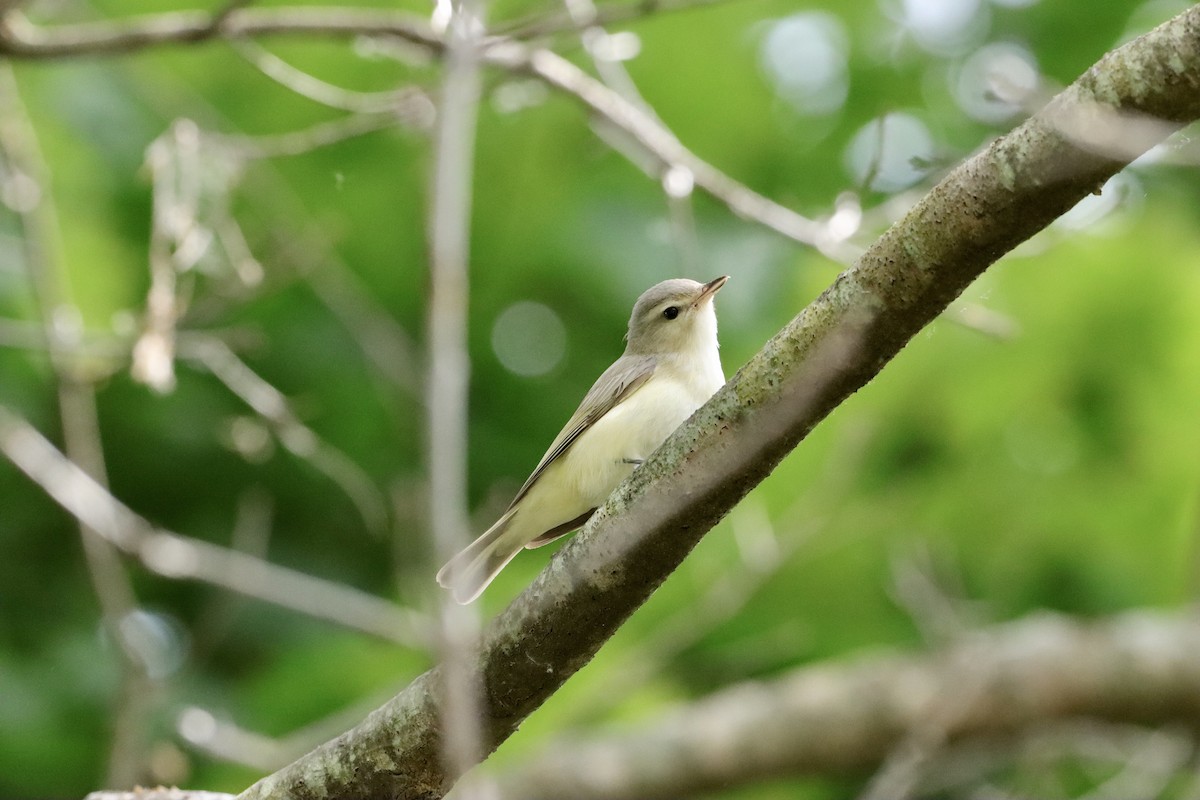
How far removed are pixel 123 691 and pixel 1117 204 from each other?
404cm

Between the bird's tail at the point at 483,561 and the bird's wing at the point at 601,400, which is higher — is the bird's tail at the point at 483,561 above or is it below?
below

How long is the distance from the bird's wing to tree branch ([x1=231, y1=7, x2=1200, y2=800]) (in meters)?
1.62

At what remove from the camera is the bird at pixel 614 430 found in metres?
4.44

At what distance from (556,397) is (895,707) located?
8.35ft

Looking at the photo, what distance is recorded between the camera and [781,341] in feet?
8.24

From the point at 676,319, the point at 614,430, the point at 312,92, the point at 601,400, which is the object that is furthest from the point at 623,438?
the point at 312,92

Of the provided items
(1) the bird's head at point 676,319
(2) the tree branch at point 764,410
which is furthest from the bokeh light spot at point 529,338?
(2) the tree branch at point 764,410

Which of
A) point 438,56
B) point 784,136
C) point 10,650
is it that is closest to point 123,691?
point 10,650

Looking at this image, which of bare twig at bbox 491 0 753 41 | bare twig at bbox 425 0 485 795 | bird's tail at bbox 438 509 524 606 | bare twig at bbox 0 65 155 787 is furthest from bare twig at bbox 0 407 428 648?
bare twig at bbox 425 0 485 795

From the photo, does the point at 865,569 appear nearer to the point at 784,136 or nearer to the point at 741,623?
the point at 741,623

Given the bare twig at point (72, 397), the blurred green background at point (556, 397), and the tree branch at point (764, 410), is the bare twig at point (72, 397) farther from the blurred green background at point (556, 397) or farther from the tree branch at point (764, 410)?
the tree branch at point (764, 410)

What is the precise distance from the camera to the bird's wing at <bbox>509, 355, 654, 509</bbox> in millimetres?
4602

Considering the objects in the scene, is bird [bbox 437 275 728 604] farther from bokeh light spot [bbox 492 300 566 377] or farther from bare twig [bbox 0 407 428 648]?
bokeh light spot [bbox 492 300 566 377]

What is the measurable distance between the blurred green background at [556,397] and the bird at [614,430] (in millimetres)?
1165
